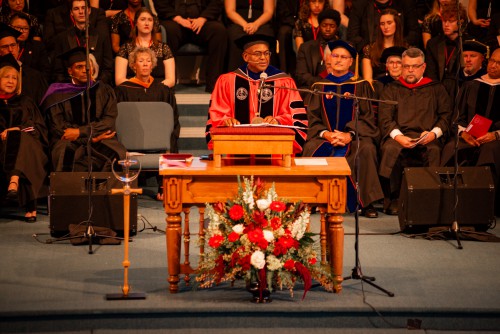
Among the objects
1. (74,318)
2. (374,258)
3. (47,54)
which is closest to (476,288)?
(374,258)

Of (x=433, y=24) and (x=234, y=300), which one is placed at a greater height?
(x=433, y=24)

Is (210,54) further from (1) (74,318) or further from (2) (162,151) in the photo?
(1) (74,318)

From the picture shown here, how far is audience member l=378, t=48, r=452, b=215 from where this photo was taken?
30.9 feet

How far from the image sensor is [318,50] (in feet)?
35.2

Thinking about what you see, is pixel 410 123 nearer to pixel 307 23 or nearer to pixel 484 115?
pixel 484 115

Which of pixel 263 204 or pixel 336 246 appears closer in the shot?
pixel 263 204

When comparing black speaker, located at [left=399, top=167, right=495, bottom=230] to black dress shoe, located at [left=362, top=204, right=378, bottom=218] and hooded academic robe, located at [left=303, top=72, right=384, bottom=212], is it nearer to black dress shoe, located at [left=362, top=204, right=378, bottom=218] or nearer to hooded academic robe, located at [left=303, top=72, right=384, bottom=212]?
black dress shoe, located at [left=362, top=204, right=378, bottom=218]

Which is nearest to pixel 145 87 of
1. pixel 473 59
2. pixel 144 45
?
pixel 144 45

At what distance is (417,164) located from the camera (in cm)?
949

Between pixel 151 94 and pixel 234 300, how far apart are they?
179 inches

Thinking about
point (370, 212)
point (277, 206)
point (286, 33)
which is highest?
point (286, 33)

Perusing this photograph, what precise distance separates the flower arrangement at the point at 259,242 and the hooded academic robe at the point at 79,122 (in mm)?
3337

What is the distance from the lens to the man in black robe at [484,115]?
364 inches

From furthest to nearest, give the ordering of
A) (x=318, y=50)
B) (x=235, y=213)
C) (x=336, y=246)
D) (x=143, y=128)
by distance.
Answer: (x=318, y=50), (x=143, y=128), (x=336, y=246), (x=235, y=213)
